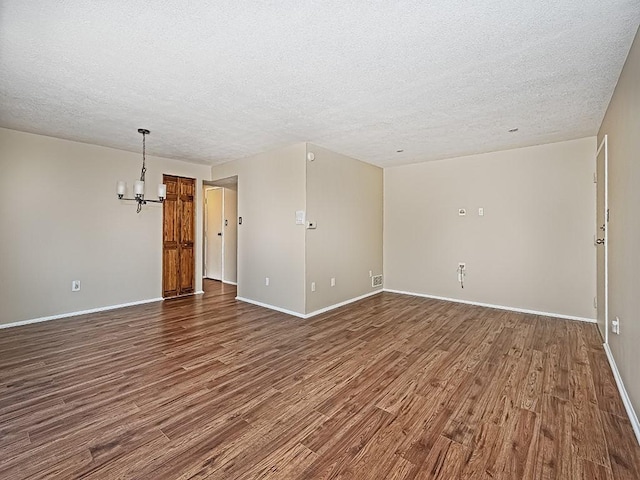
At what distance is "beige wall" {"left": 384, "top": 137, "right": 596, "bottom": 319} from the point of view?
4.10 m

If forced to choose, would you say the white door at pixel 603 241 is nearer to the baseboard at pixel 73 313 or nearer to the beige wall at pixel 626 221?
the beige wall at pixel 626 221

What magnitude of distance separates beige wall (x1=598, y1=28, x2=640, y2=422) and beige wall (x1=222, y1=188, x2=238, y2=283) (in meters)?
6.14

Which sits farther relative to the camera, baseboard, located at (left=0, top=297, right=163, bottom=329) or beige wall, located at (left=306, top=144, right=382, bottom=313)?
beige wall, located at (left=306, top=144, right=382, bottom=313)

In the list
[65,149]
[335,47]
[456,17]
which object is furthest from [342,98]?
[65,149]

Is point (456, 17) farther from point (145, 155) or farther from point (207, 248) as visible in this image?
point (207, 248)

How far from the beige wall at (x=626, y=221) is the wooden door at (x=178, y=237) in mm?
5862

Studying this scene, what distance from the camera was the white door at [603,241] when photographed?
3057 millimetres

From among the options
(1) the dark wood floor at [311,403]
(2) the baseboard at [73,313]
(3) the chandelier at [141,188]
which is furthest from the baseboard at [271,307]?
(3) the chandelier at [141,188]

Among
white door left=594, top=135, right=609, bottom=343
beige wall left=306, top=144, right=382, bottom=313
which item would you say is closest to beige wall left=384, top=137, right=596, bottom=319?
white door left=594, top=135, right=609, bottom=343

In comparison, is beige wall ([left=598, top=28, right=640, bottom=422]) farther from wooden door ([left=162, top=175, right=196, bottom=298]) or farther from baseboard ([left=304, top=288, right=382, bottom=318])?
wooden door ([left=162, top=175, right=196, bottom=298])

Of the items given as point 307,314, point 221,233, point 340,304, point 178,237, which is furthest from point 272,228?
point 221,233

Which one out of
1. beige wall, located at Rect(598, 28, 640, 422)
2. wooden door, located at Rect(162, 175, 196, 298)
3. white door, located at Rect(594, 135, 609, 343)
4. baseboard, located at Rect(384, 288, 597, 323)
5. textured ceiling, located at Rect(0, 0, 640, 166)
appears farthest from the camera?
wooden door, located at Rect(162, 175, 196, 298)

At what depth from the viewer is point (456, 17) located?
5.78ft

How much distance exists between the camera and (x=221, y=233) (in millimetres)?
7246
